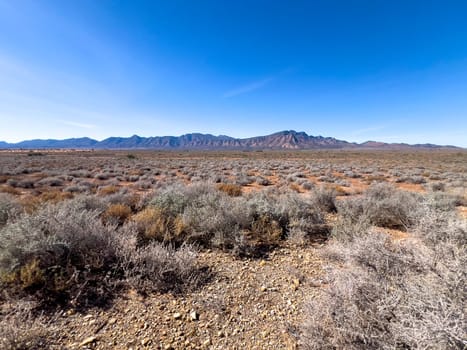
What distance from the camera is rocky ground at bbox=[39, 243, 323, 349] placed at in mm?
2170

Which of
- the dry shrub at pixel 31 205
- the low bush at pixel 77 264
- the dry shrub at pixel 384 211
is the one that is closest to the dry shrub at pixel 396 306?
the low bush at pixel 77 264

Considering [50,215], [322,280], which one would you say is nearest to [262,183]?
[322,280]

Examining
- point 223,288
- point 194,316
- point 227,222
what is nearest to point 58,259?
point 194,316

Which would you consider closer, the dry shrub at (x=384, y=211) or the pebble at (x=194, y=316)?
the pebble at (x=194, y=316)

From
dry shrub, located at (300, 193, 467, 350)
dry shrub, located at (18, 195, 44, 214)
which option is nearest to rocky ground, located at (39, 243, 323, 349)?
dry shrub, located at (300, 193, 467, 350)

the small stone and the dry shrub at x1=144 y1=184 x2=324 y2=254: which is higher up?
the dry shrub at x1=144 y1=184 x2=324 y2=254

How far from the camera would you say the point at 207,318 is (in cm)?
248

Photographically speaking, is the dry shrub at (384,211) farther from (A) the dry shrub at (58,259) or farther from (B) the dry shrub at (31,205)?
(B) the dry shrub at (31,205)

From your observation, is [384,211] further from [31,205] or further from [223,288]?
[31,205]

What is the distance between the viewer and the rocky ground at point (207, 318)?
217 centimetres

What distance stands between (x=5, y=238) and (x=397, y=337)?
15.0ft

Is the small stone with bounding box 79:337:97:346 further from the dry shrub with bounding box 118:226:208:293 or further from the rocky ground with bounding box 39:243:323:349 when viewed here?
the dry shrub with bounding box 118:226:208:293

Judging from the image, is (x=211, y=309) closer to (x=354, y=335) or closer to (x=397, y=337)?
(x=354, y=335)

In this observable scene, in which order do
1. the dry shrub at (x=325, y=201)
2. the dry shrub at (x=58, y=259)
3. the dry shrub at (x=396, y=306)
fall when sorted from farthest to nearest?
the dry shrub at (x=325, y=201) < the dry shrub at (x=58, y=259) < the dry shrub at (x=396, y=306)
